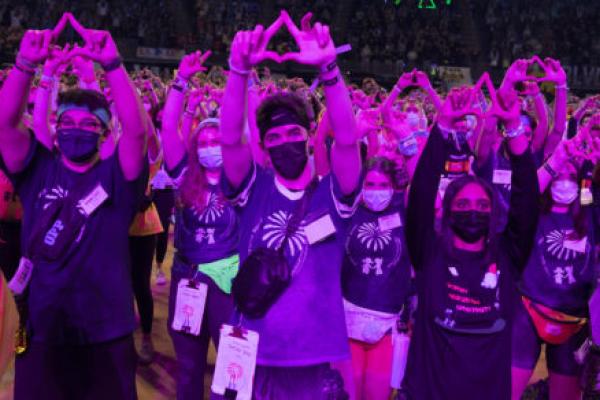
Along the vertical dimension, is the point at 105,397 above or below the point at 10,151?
below

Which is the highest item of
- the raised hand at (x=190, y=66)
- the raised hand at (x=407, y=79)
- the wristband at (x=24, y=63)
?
the raised hand at (x=407, y=79)

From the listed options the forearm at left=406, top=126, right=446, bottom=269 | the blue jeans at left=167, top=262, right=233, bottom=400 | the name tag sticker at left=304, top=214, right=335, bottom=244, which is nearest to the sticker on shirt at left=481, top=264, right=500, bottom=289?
the forearm at left=406, top=126, right=446, bottom=269

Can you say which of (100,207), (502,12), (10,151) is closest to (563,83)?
(100,207)

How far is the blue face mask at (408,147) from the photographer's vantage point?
149 inches

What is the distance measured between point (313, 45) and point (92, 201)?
1050 millimetres

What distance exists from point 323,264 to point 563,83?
83.1 inches

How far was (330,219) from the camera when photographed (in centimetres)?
213

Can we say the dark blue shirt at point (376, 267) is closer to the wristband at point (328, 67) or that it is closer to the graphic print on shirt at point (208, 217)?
the graphic print on shirt at point (208, 217)

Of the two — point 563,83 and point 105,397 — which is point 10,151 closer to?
point 105,397

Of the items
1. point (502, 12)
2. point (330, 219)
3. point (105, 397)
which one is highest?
point (502, 12)

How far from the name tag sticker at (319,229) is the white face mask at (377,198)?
108cm

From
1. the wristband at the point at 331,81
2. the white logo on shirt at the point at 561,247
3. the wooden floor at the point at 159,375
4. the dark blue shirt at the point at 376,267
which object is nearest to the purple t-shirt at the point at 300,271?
the wristband at the point at 331,81

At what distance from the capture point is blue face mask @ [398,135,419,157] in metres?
3.78

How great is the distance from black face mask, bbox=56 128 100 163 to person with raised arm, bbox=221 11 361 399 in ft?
1.95
